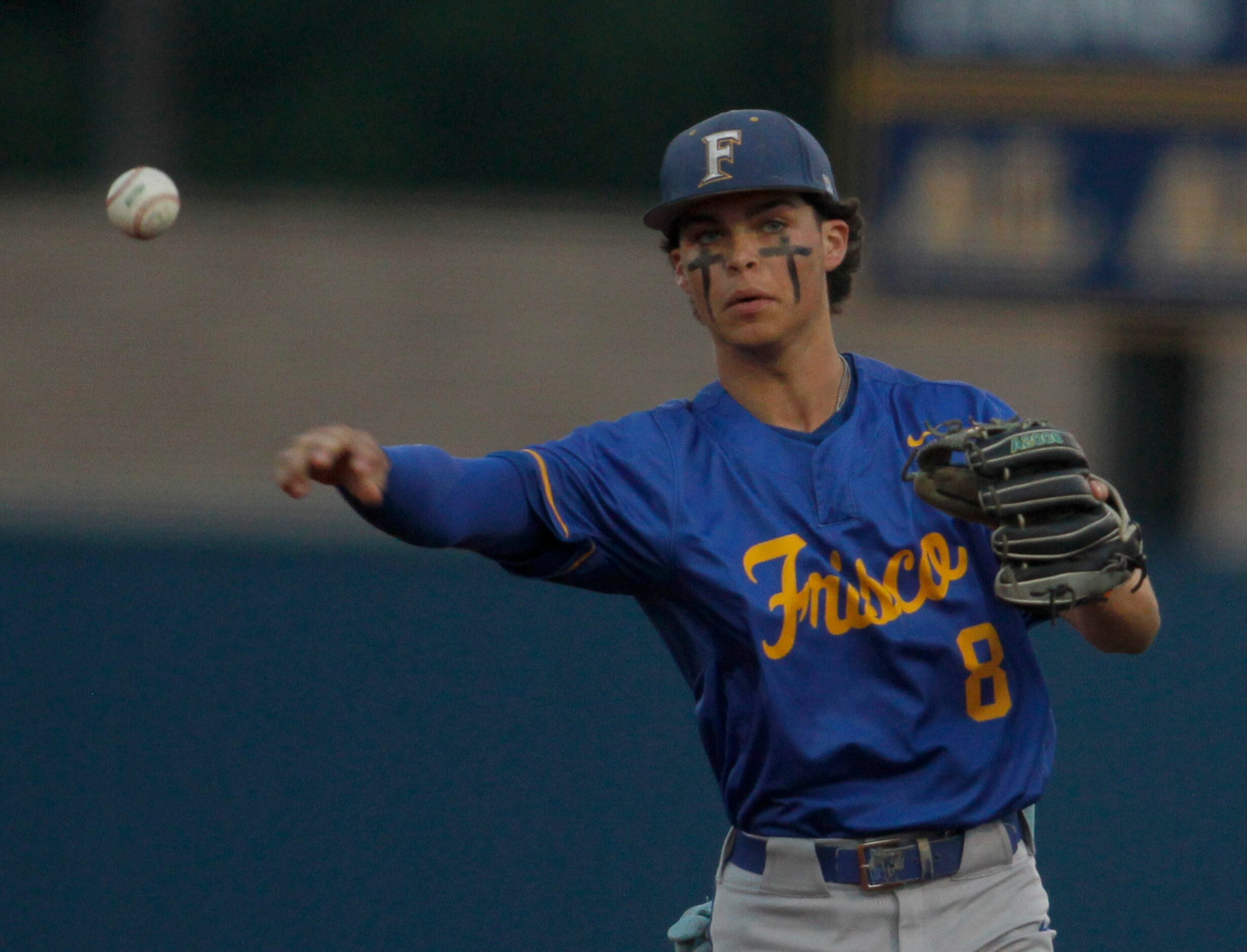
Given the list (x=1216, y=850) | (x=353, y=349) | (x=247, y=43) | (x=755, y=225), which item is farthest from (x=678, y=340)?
(x=755, y=225)

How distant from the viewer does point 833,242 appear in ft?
10.5

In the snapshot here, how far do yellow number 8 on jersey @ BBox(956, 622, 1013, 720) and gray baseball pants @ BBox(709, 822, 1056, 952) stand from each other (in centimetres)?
18

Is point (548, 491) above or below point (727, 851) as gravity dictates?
above

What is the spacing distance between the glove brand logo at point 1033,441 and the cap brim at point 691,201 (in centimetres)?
61

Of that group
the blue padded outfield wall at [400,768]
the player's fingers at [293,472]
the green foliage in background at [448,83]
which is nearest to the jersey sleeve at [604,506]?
the player's fingers at [293,472]

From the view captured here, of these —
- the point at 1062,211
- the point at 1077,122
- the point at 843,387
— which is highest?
the point at 1077,122

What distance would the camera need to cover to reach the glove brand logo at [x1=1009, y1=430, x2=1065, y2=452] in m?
2.72

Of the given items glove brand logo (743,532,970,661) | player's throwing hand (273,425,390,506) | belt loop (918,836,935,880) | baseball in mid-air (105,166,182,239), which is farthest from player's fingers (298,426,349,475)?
baseball in mid-air (105,166,182,239)

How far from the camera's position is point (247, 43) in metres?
12.7

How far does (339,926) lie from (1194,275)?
6.60 meters

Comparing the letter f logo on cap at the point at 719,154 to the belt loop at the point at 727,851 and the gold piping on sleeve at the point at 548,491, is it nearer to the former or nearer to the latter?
the gold piping on sleeve at the point at 548,491

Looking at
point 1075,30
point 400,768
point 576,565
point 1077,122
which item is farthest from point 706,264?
point 1075,30

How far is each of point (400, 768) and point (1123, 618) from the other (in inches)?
95.7

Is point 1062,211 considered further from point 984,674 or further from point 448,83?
point 984,674
